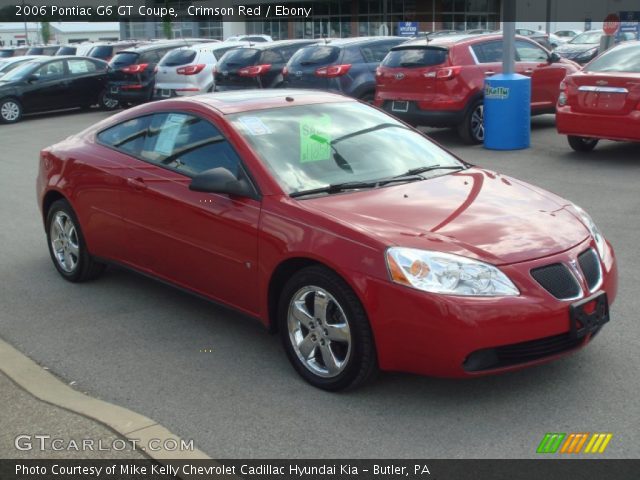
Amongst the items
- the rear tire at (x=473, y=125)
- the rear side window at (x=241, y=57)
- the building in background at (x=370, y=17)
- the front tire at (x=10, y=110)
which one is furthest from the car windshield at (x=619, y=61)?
the building in background at (x=370, y=17)

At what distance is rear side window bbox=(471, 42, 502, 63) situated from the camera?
13672 mm

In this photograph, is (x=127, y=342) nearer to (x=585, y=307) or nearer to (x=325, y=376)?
(x=325, y=376)

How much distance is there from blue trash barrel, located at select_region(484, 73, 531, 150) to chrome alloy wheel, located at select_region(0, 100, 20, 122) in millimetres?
13728

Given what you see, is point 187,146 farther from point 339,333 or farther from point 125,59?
point 125,59

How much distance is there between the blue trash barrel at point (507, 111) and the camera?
12.6 metres

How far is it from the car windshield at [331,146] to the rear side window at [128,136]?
3.31ft

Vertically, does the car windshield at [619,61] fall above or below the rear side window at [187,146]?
above

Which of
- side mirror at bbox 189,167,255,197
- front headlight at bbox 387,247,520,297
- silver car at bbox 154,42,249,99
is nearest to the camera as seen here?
front headlight at bbox 387,247,520,297

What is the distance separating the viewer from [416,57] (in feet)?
44.3

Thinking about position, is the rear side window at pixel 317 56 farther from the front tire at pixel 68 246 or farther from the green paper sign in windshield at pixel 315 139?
the green paper sign in windshield at pixel 315 139

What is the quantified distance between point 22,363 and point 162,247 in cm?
115

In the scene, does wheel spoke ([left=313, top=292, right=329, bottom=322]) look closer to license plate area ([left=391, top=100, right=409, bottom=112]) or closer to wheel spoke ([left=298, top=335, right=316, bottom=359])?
wheel spoke ([left=298, top=335, right=316, bottom=359])

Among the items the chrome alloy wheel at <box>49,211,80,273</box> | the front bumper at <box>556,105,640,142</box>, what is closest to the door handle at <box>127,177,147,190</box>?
the chrome alloy wheel at <box>49,211,80,273</box>
